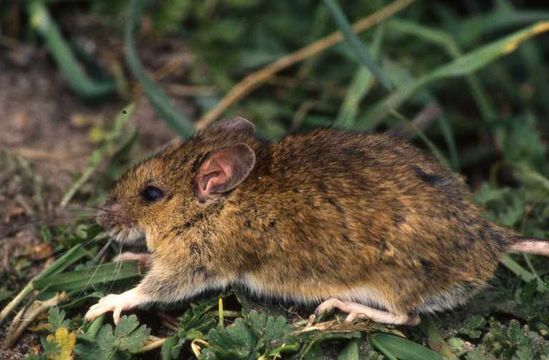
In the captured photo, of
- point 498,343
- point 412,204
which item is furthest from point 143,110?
point 498,343

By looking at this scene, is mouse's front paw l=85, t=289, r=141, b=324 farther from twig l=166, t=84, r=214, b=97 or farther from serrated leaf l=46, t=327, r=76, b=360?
twig l=166, t=84, r=214, b=97

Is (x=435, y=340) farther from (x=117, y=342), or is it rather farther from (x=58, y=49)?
(x=58, y=49)

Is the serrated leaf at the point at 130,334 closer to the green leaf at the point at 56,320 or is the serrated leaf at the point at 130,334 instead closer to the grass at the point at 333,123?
the grass at the point at 333,123

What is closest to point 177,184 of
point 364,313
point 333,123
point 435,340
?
point 364,313

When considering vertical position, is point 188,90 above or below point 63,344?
above

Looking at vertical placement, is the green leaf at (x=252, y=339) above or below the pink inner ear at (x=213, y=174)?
below

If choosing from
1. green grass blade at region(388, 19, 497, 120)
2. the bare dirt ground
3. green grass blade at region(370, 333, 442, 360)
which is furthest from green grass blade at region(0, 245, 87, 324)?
green grass blade at region(388, 19, 497, 120)

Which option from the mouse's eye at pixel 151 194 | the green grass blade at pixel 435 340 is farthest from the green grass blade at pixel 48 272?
the green grass blade at pixel 435 340
